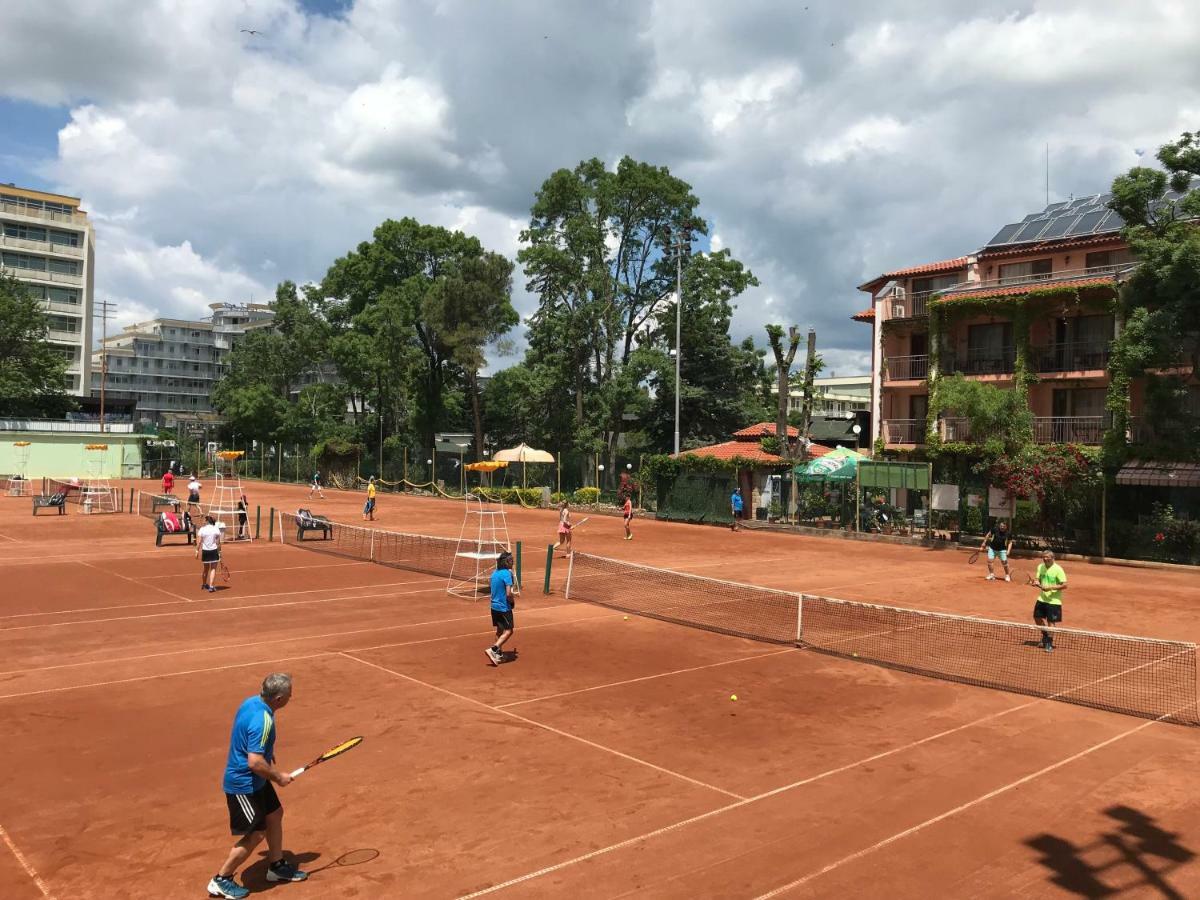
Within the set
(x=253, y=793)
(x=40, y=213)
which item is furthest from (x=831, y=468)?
(x=40, y=213)

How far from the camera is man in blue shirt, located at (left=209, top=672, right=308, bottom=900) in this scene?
20.7 feet

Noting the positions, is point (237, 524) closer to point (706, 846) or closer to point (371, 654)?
point (371, 654)

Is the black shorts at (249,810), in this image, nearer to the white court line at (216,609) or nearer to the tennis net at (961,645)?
the tennis net at (961,645)

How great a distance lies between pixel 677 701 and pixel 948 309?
32.3 meters

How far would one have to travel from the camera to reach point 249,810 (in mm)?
6359

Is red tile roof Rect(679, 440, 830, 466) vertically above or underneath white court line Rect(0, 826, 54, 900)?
above

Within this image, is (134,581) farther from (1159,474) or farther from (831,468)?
(1159,474)

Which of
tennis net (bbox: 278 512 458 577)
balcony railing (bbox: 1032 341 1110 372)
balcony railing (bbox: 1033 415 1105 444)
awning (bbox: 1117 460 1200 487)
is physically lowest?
→ tennis net (bbox: 278 512 458 577)

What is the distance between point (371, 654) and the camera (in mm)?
14000

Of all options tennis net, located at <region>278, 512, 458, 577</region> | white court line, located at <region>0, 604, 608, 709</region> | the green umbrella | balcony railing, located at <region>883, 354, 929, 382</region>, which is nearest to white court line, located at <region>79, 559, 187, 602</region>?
white court line, located at <region>0, 604, 608, 709</region>

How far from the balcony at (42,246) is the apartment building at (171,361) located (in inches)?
1979

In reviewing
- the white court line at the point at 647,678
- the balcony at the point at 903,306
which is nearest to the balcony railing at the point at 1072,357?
the balcony at the point at 903,306

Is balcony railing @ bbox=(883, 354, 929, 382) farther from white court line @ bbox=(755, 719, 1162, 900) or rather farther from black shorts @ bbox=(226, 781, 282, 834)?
black shorts @ bbox=(226, 781, 282, 834)

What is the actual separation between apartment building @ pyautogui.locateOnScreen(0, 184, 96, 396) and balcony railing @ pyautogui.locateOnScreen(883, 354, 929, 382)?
7793 cm
